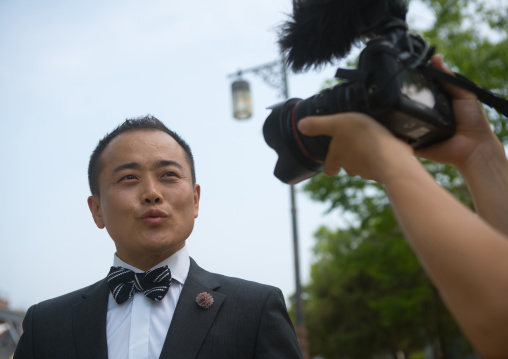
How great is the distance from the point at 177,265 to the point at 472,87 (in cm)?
153

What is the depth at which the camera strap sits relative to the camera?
1778mm

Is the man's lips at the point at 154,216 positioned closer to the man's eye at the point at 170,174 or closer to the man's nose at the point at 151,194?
the man's nose at the point at 151,194

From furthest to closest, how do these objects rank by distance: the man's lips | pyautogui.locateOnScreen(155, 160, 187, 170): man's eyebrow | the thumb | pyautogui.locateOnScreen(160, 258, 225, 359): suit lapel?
pyautogui.locateOnScreen(155, 160, 187, 170): man's eyebrow, the man's lips, pyautogui.locateOnScreen(160, 258, 225, 359): suit lapel, the thumb

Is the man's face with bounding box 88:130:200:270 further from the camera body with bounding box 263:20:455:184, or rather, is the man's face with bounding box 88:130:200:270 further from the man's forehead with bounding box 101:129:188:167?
the camera body with bounding box 263:20:455:184

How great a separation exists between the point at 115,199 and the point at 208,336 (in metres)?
0.75

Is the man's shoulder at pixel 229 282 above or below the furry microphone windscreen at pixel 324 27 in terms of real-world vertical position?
below

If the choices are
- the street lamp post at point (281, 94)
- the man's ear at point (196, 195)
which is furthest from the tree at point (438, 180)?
the man's ear at point (196, 195)

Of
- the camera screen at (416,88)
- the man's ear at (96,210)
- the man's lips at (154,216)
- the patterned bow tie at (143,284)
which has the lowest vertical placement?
the patterned bow tie at (143,284)

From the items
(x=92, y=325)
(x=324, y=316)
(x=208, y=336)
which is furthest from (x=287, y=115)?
(x=324, y=316)

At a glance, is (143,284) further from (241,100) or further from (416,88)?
(241,100)

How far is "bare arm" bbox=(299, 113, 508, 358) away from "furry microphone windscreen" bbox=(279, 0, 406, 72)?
649 millimetres

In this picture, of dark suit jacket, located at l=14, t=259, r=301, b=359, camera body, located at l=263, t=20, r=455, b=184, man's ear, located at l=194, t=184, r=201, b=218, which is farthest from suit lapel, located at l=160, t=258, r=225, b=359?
camera body, located at l=263, t=20, r=455, b=184

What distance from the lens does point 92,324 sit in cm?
240

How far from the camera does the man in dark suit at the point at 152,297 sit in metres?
2.29
